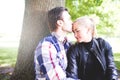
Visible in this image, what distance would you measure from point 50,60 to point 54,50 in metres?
0.18

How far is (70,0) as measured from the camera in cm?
1619

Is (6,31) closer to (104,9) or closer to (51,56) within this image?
(104,9)

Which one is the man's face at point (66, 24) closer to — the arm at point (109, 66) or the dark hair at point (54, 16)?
the dark hair at point (54, 16)

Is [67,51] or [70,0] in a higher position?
[70,0]

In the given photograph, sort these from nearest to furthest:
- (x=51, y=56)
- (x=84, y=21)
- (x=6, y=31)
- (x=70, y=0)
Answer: (x=51, y=56), (x=84, y=21), (x=70, y=0), (x=6, y=31)

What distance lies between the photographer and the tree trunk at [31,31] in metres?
5.57

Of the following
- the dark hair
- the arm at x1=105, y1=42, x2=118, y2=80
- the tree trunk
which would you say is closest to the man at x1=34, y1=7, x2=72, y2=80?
the dark hair

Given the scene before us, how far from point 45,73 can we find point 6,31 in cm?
3604

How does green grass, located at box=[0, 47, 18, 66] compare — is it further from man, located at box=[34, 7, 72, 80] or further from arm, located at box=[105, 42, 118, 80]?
arm, located at box=[105, 42, 118, 80]

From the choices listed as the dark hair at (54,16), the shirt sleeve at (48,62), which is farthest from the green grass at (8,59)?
the shirt sleeve at (48,62)

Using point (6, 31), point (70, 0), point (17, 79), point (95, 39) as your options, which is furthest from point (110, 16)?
point (6, 31)

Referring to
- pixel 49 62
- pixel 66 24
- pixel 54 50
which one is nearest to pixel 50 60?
pixel 49 62

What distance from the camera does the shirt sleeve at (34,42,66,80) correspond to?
12.6ft

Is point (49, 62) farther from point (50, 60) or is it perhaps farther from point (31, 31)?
point (31, 31)
